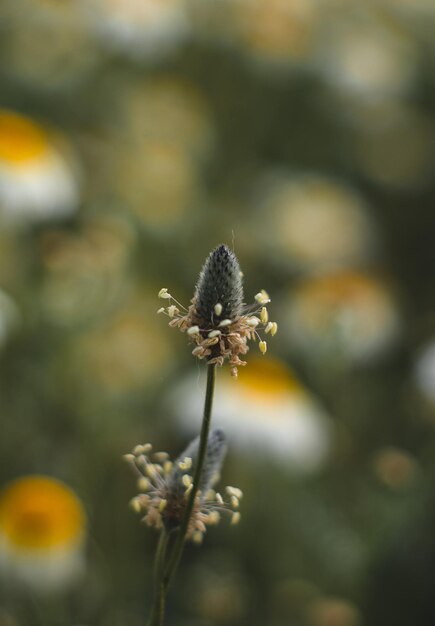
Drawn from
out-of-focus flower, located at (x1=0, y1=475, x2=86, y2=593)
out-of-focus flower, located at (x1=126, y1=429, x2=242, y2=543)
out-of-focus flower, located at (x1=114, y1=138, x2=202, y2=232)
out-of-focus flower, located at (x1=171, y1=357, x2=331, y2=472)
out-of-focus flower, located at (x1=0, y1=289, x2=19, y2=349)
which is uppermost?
out-of-focus flower, located at (x1=114, y1=138, x2=202, y2=232)

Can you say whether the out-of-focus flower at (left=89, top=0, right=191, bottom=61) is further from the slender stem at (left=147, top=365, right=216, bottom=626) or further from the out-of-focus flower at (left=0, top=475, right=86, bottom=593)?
the slender stem at (left=147, top=365, right=216, bottom=626)

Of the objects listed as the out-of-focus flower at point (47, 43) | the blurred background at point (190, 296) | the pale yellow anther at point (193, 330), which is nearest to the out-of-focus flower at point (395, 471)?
the blurred background at point (190, 296)

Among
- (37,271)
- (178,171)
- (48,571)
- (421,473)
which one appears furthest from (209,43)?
(48,571)

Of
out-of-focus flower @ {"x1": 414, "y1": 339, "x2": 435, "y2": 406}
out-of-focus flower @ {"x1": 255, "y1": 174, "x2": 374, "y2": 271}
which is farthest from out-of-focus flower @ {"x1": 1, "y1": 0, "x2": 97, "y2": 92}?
out-of-focus flower @ {"x1": 414, "y1": 339, "x2": 435, "y2": 406}

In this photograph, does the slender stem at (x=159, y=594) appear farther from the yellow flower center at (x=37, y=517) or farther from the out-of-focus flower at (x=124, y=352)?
the out-of-focus flower at (x=124, y=352)

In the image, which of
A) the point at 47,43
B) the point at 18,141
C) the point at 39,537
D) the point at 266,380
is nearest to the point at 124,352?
the point at 266,380

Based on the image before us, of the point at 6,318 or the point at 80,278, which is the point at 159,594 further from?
the point at 80,278
